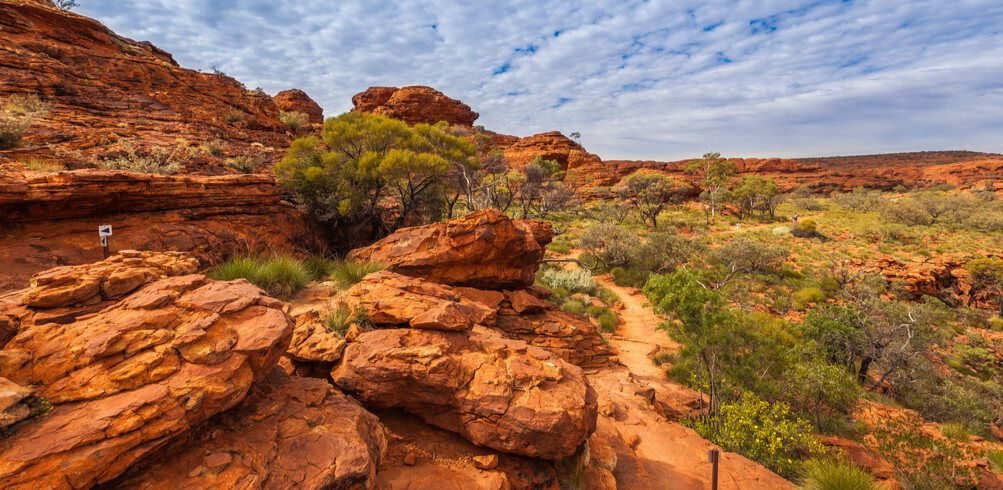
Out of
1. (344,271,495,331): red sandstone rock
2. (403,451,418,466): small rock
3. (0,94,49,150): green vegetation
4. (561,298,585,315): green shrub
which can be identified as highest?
(0,94,49,150): green vegetation

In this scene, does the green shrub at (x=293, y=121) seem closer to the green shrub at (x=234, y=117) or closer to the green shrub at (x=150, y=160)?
the green shrub at (x=234, y=117)

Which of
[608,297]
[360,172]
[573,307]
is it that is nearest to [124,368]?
[360,172]

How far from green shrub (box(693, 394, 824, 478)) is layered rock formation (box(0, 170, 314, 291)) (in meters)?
10.5

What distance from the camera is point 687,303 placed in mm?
7051

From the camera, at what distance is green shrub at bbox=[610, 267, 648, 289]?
52.8ft

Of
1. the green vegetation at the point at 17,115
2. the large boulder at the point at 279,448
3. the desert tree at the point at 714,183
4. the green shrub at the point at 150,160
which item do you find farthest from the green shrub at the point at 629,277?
the desert tree at the point at 714,183

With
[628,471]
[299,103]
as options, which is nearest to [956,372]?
[628,471]

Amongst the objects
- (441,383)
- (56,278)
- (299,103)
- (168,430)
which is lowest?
(441,383)

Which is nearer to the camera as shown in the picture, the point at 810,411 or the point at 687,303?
the point at 687,303

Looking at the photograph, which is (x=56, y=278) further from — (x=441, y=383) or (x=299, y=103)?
(x=299, y=103)

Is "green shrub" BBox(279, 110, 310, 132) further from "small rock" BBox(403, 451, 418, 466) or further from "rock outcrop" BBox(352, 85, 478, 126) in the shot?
"rock outcrop" BBox(352, 85, 478, 126)

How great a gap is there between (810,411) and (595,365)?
480cm

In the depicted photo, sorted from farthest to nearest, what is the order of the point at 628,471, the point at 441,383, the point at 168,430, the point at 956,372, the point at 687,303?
the point at 956,372 → the point at 687,303 → the point at 628,471 → the point at 441,383 → the point at 168,430

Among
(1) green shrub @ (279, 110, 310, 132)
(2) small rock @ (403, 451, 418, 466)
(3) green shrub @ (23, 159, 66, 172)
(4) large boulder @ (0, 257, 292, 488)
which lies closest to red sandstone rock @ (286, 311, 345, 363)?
(4) large boulder @ (0, 257, 292, 488)
